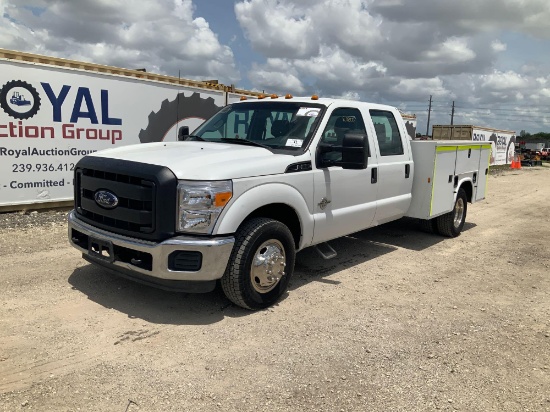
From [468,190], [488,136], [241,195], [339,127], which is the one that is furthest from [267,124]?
[488,136]

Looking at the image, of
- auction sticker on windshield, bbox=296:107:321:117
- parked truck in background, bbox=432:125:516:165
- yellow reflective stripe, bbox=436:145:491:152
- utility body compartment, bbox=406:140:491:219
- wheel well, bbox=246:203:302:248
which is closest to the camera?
wheel well, bbox=246:203:302:248

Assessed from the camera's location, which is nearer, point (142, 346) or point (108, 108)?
point (142, 346)

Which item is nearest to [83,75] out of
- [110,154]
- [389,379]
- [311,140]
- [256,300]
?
[110,154]

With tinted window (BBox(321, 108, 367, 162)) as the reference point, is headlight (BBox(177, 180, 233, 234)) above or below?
below

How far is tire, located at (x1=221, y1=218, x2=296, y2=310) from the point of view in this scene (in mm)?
4031

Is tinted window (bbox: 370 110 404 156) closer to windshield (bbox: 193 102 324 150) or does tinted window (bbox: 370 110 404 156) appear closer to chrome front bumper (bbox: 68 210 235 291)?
windshield (bbox: 193 102 324 150)

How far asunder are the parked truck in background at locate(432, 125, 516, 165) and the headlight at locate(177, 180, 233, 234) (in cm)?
1690

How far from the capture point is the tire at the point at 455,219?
7.55m

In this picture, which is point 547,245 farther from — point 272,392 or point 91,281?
point 91,281

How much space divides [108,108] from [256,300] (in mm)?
6333

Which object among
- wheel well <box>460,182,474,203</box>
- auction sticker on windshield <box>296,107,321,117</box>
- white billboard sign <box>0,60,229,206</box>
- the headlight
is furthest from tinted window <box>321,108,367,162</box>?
white billboard sign <box>0,60,229,206</box>

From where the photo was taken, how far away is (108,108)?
Answer: 8.98 meters

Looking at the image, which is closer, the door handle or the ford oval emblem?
the ford oval emblem

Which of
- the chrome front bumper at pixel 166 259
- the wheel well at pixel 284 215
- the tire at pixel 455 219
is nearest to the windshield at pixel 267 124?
the wheel well at pixel 284 215
